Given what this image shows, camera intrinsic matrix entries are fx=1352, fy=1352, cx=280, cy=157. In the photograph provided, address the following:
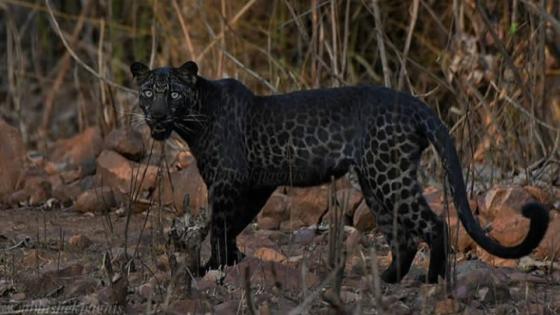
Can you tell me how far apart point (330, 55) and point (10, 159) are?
2232 millimetres

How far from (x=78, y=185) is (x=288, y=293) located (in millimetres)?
3814

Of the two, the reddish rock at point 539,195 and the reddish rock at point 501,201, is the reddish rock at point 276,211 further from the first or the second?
the reddish rock at point 539,195

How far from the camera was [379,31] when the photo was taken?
802 centimetres

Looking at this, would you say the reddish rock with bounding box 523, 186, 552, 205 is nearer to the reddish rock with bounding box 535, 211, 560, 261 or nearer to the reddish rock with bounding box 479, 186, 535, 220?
the reddish rock with bounding box 479, 186, 535, 220

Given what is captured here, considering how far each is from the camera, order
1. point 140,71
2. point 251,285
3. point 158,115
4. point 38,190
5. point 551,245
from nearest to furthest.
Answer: point 251,285
point 158,115
point 140,71
point 551,245
point 38,190

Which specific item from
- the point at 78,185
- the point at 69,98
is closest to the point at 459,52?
the point at 78,185

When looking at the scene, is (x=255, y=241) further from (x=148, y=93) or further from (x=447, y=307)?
(x=447, y=307)

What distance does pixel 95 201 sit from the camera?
8.56m

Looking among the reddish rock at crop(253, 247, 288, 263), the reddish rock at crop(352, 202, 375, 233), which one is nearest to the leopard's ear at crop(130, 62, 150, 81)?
the reddish rock at crop(253, 247, 288, 263)

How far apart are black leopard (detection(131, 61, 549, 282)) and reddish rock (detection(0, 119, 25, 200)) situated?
2564 mm

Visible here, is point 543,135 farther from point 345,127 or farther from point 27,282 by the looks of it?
point 27,282

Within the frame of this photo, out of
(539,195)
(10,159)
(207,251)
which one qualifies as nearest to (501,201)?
(539,195)

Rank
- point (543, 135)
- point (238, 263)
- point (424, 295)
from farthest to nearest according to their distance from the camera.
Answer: point (543, 135) < point (238, 263) < point (424, 295)

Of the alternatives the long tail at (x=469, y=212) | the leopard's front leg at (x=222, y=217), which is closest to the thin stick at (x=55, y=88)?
the leopard's front leg at (x=222, y=217)
